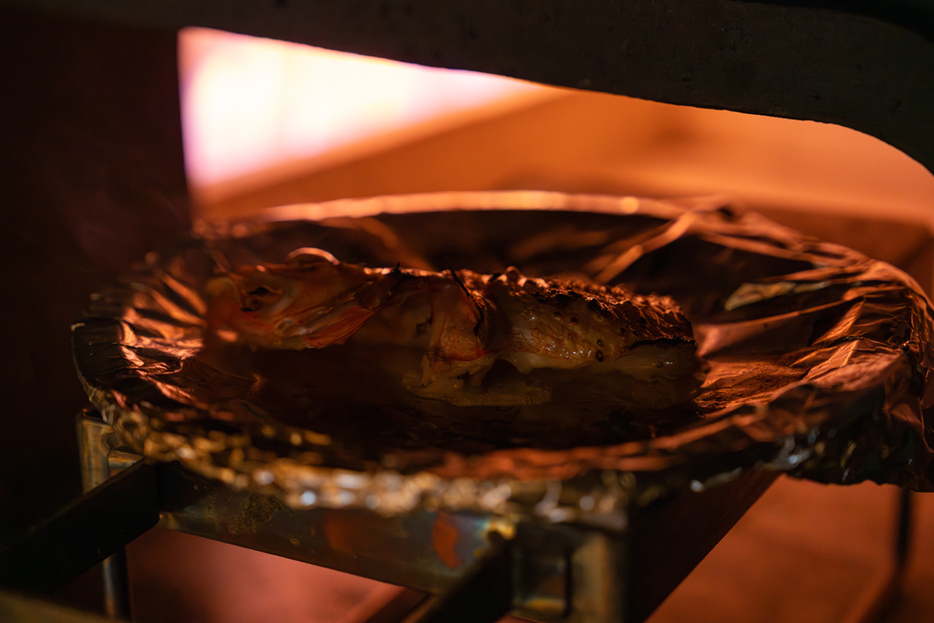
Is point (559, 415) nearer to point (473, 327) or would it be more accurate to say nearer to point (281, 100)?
point (473, 327)

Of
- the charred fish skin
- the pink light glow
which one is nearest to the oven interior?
the pink light glow

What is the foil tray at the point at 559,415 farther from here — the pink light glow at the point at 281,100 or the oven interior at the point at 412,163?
the pink light glow at the point at 281,100

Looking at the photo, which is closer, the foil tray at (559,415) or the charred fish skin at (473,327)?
the foil tray at (559,415)

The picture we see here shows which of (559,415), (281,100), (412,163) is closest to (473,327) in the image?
(559,415)

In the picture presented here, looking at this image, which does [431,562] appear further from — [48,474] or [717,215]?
[48,474]

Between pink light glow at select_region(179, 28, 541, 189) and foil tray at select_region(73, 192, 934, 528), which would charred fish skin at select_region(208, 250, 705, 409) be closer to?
foil tray at select_region(73, 192, 934, 528)

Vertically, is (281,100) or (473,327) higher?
(281,100)

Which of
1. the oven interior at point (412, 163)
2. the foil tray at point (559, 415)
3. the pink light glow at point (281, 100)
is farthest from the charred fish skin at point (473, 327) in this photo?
the pink light glow at point (281, 100)
